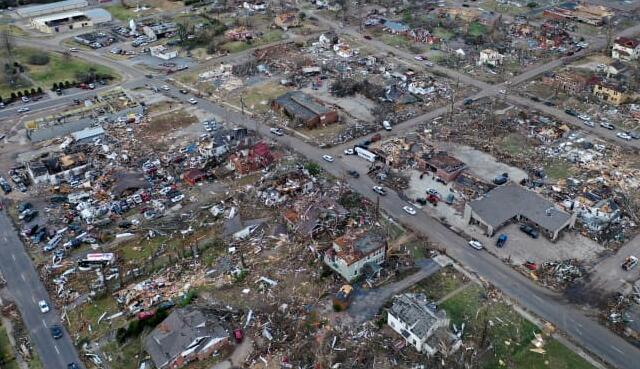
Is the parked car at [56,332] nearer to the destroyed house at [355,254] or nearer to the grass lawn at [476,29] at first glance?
the destroyed house at [355,254]

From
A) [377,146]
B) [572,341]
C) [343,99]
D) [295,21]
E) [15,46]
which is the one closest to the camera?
[572,341]

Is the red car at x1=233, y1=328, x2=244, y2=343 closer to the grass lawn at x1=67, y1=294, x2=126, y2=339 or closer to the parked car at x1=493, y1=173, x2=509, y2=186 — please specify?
the grass lawn at x1=67, y1=294, x2=126, y2=339

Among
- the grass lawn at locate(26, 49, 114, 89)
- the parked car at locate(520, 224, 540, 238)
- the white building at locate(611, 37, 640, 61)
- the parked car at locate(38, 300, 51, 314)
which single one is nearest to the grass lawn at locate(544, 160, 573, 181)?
the parked car at locate(520, 224, 540, 238)

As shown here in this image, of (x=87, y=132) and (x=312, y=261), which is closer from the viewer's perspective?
(x=312, y=261)

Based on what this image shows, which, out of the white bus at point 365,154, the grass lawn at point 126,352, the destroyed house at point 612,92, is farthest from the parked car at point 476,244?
the destroyed house at point 612,92

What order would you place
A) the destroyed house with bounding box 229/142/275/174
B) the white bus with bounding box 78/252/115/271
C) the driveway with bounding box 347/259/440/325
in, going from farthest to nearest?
the destroyed house with bounding box 229/142/275/174
the white bus with bounding box 78/252/115/271
the driveway with bounding box 347/259/440/325

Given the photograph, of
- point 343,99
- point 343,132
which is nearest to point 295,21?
point 343,99

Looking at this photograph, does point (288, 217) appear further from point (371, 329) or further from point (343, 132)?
point (343, 132)

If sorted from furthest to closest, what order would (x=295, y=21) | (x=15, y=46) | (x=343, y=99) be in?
1. (x=295, y=21)
2. (x=15, y=46)
3. (x=343, y=99)
